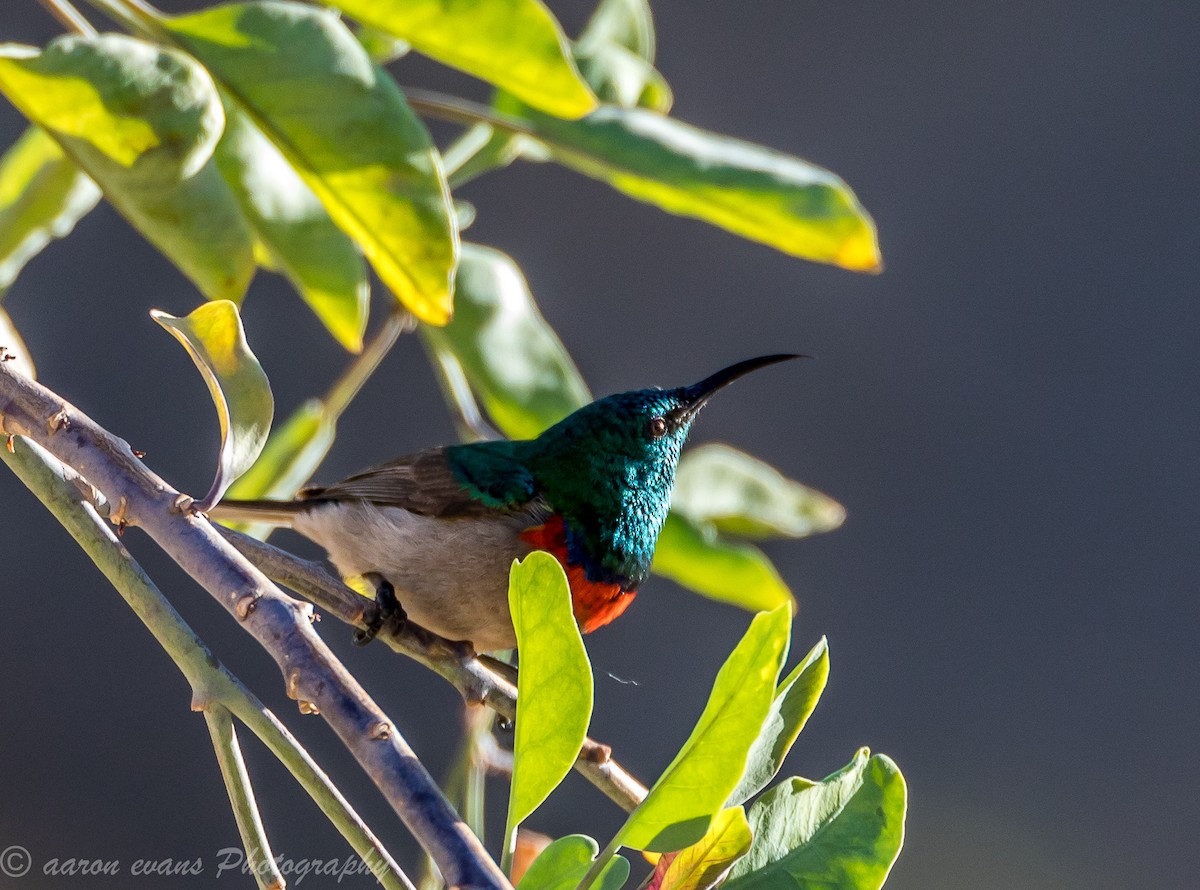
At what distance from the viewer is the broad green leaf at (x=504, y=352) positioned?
1394 mm

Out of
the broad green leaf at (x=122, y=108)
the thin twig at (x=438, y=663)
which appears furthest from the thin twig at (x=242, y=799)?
the broad green leaf at (x=122, y=108)

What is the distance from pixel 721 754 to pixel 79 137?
2.45ft

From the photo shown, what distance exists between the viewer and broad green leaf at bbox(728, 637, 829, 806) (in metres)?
0.70

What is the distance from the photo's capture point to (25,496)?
12.8ft

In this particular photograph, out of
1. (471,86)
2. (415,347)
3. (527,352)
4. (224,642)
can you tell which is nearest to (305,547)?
(224,642)

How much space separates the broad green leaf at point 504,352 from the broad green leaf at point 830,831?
734mm

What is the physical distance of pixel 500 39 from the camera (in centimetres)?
120

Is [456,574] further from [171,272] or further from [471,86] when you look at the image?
[171,272]

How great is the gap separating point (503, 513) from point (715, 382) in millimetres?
341

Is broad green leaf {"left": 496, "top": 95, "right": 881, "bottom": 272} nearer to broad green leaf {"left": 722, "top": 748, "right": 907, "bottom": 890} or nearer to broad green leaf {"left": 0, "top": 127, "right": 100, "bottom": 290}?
broad green leaf {"left": 0, "top": 127, "right": 100, "bottom": 290}

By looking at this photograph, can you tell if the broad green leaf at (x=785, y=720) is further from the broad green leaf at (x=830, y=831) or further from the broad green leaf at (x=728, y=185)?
the broad green leaf at (x=728, y=185)

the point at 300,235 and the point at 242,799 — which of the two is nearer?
the point at 242,799

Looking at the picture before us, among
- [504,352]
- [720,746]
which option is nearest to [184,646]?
[720,746]

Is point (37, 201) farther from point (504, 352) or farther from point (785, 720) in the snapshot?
point (785, 720)
